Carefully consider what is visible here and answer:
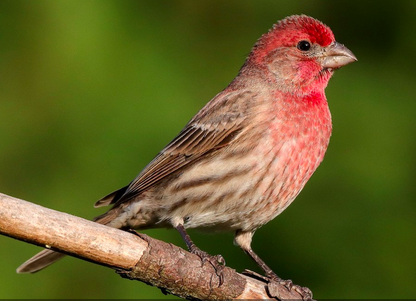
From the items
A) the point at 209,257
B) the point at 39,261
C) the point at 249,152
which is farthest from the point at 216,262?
the point at 39,261

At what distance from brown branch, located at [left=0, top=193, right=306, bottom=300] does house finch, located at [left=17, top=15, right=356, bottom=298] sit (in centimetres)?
59

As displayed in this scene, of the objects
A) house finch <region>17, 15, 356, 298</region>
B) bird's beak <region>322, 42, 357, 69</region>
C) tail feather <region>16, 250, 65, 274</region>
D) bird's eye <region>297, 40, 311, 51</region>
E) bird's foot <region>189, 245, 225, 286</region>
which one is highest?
bird's eye <region>297, 40, 311, 51</region>

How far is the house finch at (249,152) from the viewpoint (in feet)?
16.5

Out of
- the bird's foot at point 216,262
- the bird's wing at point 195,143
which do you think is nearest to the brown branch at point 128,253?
the bird's foot at point 216,262

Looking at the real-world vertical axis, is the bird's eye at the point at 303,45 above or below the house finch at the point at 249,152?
above

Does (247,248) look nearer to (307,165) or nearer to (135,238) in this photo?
(307,165)

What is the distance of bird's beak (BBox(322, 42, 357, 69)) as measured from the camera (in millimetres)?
5387

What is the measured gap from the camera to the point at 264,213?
5168 millimetres

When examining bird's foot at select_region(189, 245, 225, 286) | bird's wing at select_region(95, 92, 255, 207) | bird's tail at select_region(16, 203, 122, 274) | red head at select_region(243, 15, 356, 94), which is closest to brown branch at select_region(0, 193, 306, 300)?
bird's foot at select_region(189, 245, 225, 286)

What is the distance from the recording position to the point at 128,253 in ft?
13.3

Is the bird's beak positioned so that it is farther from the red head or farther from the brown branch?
the brown branch

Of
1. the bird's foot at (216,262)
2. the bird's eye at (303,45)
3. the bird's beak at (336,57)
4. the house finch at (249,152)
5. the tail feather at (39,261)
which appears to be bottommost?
the bird's foot at (216,262)

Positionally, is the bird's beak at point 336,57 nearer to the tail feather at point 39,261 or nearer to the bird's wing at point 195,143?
the bird's wing at point 195,143

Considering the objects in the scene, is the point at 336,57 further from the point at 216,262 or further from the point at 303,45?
the point at 216,262
